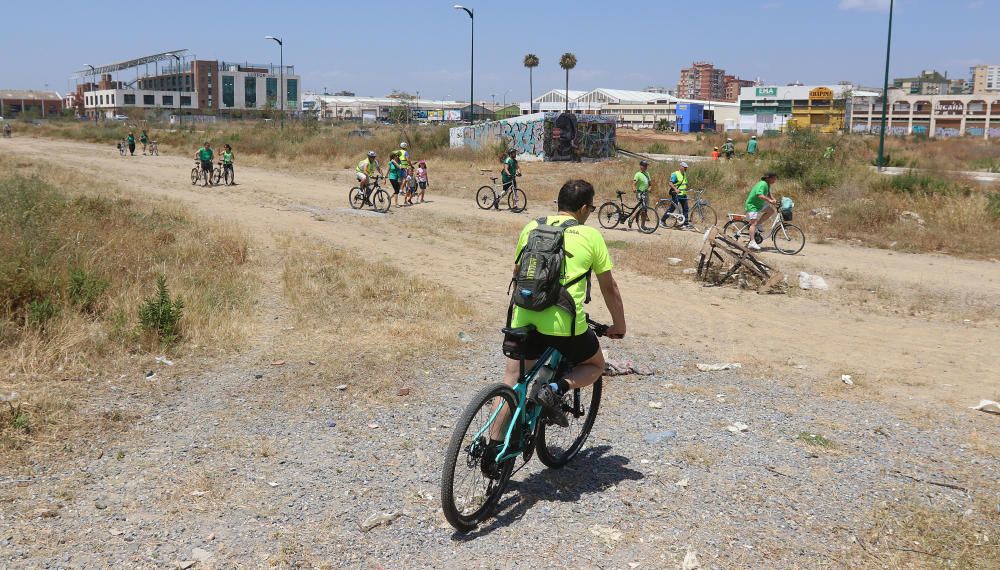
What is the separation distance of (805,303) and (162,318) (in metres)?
8.89

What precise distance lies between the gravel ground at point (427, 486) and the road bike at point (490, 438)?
17cm

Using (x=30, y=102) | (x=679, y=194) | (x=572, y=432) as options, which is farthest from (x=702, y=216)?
(x=30, y=102)

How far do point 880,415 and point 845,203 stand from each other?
51.6 feet

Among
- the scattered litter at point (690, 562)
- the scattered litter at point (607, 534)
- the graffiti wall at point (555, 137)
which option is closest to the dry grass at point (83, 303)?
the scattered litter at point (607, 534)

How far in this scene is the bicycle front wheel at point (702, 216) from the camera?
20484 millimetres

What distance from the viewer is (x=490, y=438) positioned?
4.20 meters

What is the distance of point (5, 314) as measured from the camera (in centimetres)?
753

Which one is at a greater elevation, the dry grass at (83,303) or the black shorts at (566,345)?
the black shorts at (566,345)

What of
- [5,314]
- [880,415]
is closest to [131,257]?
[5,314]

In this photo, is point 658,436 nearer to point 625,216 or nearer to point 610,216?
point 625,216

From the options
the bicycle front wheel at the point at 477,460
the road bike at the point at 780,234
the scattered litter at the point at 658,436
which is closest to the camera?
the bicycle front wheel at the point at 477,460

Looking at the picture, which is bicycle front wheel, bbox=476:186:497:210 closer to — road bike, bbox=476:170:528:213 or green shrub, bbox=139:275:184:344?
road bike, bbox=476:170:528:213

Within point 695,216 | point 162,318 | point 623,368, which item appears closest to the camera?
point 623,368

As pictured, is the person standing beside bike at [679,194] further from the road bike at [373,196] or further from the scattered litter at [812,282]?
the road bike at [373,196]
